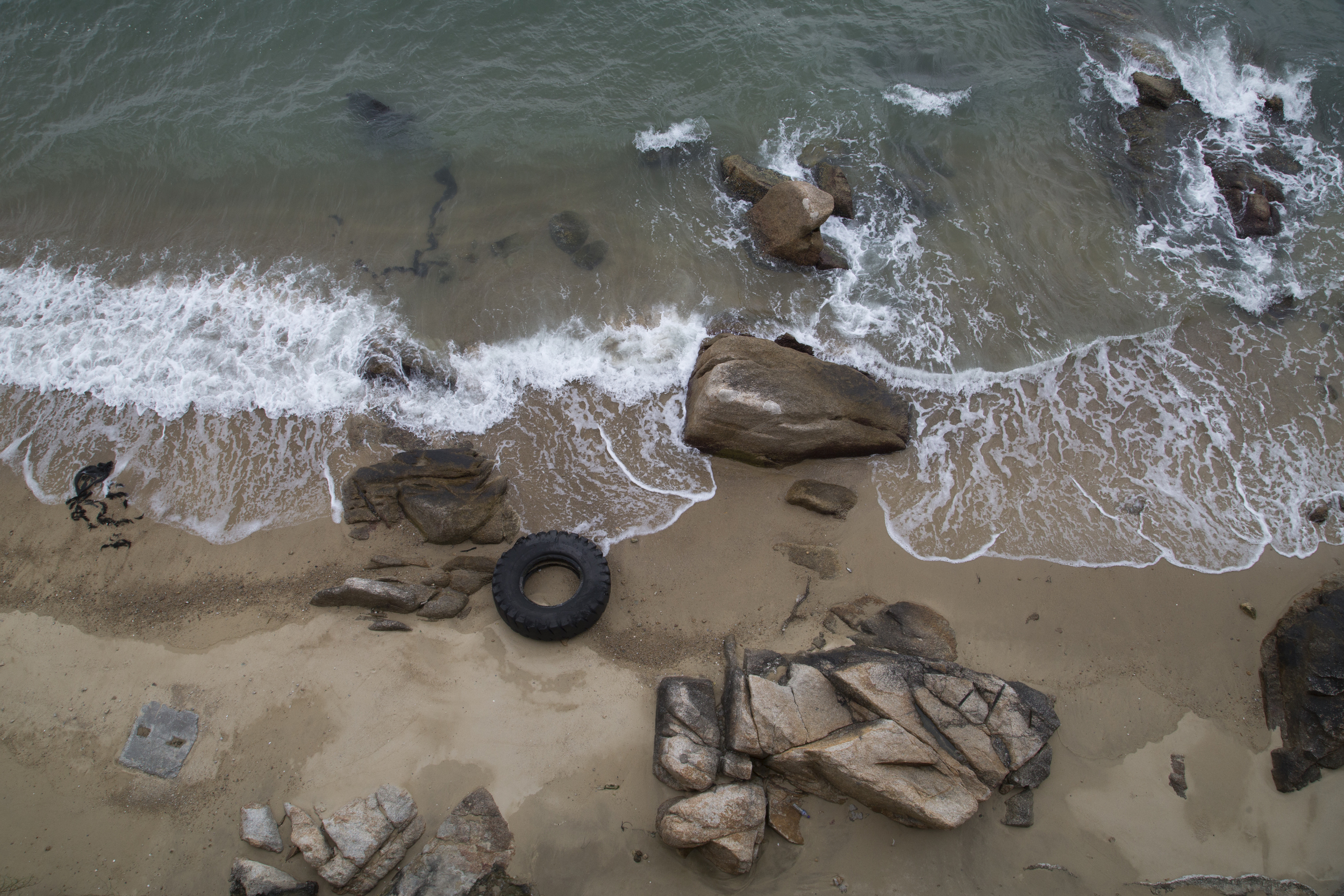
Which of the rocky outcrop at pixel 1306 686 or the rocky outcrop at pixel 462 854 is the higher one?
the rocky outcrop at pixel 1306 686

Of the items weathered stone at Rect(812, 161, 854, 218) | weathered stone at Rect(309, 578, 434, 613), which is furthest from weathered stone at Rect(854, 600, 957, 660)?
weathered stone at Rect(812, 161, 854, 218)

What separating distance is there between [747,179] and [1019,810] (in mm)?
11533

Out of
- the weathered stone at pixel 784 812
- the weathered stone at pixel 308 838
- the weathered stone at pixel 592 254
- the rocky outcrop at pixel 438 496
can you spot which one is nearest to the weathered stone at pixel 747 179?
the weathered stone at pixel 592 254

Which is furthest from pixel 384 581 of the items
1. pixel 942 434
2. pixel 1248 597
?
pixel 1248 597

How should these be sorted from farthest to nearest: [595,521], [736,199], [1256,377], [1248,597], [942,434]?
[736,199] < [1256,377] < [942,434] < [595,521] < [1248,597]

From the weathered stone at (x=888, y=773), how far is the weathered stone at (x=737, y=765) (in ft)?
0.85

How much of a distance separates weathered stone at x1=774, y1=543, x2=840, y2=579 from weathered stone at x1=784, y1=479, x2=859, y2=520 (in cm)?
57

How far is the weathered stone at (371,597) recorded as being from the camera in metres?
8.52

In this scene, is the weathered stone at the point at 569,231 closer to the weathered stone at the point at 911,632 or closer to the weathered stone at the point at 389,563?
the weathered stone at the point at 389,563

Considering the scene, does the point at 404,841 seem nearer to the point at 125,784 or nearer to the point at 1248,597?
the point at 125,784

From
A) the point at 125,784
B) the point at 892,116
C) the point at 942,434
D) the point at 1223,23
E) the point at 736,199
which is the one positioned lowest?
the point at 125,784

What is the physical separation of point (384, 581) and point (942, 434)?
8458mm

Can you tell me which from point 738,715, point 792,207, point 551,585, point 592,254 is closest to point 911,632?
point 738,715

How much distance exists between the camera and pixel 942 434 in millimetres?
10680
